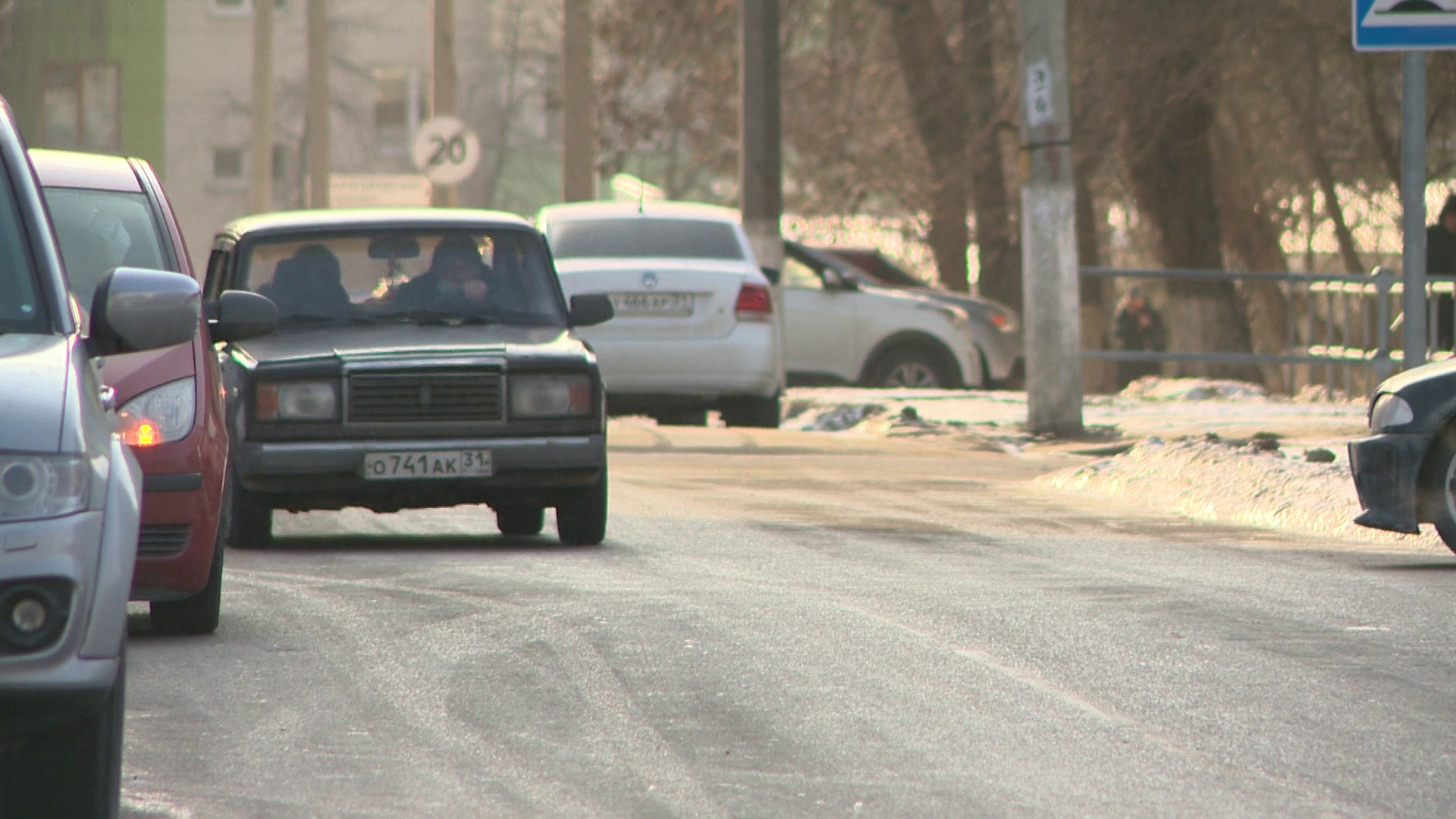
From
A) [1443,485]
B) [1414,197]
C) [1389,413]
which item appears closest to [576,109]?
[1414,197]

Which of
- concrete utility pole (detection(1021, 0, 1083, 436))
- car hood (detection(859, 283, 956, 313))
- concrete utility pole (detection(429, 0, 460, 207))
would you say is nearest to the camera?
concrete utility pole (detection(1021, 0, 1083, 436))

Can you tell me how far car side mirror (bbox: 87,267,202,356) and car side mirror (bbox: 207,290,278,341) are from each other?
4.19 metres

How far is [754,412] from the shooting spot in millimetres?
18766

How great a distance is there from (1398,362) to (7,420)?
55.5 ft

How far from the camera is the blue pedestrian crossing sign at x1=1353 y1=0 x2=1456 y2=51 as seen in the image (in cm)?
1352

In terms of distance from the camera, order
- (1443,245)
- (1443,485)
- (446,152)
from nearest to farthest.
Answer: (1443,485) < (1443,245) < (446,152)

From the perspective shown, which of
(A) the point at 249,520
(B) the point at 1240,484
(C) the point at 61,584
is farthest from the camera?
(B) the point at 1240,484

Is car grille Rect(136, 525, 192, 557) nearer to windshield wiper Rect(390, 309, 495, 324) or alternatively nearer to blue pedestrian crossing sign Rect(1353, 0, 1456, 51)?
windshield wiper Rect(390, 309, 495, 324)

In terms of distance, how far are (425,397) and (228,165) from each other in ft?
161

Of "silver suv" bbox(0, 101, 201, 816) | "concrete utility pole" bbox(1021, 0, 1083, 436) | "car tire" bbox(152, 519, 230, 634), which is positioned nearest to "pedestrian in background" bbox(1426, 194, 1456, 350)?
"concrete utility pole" bbox(1021, 0, 1083, 436)

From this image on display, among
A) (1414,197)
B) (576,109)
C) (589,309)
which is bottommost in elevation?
(589,309)

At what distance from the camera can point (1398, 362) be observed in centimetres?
2062

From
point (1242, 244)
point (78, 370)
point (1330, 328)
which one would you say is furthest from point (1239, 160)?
point (78, 370)

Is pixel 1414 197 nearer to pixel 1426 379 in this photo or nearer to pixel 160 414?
pixel 1426 379
